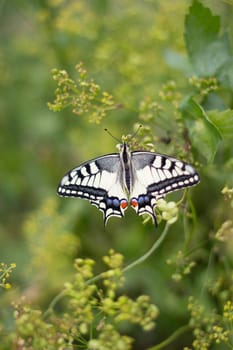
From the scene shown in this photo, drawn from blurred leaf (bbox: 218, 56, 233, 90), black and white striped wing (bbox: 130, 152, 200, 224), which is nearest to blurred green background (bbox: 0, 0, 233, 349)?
black and white striped wing (bbox: 130, 152, 200, 224)

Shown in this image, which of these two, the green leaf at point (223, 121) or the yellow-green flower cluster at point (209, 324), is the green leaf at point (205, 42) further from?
the yellow-green flower cluster at point (209, 324)

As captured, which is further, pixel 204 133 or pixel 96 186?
pixel 96 186

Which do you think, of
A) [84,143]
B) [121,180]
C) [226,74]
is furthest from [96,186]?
[84,143]

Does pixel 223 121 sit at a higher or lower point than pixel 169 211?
higher

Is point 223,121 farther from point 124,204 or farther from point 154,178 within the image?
point 124,204

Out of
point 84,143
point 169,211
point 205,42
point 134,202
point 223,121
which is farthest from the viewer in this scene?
point 84,143

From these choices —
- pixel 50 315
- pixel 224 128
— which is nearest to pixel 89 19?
pixel 224 128

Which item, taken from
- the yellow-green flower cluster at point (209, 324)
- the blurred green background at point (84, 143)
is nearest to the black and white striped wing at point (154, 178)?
the blurred green background at point (84, 143)
